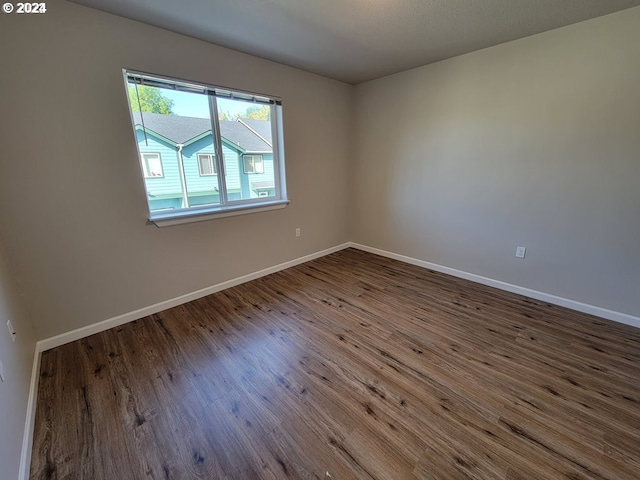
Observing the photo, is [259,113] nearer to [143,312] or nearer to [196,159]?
[196,159]

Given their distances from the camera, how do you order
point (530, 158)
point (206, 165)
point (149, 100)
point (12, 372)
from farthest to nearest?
point (206, 165)
point (530, 158)
point (149, 100)
point (12, 372)

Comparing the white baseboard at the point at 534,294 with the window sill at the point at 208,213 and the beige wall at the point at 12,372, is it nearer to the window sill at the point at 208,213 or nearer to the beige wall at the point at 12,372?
the window sill at the point at 208,213

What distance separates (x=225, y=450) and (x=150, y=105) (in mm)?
2550

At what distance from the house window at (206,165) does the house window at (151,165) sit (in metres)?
0.35

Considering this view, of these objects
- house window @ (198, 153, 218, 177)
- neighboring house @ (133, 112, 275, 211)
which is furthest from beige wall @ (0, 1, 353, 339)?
house window @ (198, 153, 218, 177)

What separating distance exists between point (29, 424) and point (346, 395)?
1665 mm

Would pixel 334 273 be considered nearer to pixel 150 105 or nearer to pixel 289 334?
pixel 289 334

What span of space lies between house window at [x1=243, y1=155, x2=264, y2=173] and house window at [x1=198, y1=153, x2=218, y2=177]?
0.37 meters

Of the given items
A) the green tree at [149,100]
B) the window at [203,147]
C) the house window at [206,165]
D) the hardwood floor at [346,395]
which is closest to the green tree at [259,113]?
the window at [203,147]

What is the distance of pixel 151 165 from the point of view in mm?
2320

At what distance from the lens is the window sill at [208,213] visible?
2.39m

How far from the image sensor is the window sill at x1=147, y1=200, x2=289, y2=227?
7.85 ft

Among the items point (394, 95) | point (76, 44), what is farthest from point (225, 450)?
point (394, 95)

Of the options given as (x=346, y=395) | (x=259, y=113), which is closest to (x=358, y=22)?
(x=259, y=113)
